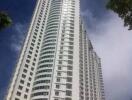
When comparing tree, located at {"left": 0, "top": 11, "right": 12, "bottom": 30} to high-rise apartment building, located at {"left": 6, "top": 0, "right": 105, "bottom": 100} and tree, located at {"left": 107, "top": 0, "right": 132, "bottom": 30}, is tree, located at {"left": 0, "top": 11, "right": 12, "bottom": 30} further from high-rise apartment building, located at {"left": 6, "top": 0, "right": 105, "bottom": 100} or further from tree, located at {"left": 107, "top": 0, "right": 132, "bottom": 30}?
high-rise apartment building, located at {"left": 6, "top": 0, "right": 105, "bottom": 100}

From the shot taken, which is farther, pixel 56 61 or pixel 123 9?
pixel 56 61

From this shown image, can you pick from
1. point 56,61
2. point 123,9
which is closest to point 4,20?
point 123,9

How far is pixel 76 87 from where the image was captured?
94062 millimetres

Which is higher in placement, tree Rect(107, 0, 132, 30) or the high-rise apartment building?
the high-rise apartment building

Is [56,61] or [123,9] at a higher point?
[56,61]

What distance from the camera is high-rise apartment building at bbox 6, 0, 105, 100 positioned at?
3637 inches

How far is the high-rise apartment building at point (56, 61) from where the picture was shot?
303 feet

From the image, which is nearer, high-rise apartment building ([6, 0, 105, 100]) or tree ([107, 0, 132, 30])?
tree ([107, 0, 132, 30])

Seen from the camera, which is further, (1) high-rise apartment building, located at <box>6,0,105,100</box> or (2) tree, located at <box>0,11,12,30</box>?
(1) high-rise apartment building, located at <box>6,0,105,100</box>

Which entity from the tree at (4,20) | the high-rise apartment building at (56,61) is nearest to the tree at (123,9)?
the tree at (4,20)

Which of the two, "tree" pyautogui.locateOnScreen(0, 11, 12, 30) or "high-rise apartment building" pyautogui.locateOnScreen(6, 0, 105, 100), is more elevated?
"high-rise apartment building" pyautogui.locateOnScreen(6, 0, 105, 100)

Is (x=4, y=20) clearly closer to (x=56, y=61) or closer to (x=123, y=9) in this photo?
(x=123, y=9)

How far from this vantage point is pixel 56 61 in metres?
101

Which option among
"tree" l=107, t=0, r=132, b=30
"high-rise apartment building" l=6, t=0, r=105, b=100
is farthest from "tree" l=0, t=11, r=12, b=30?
"high-rise apartment building" l=6, t=0, r=105, b=100
